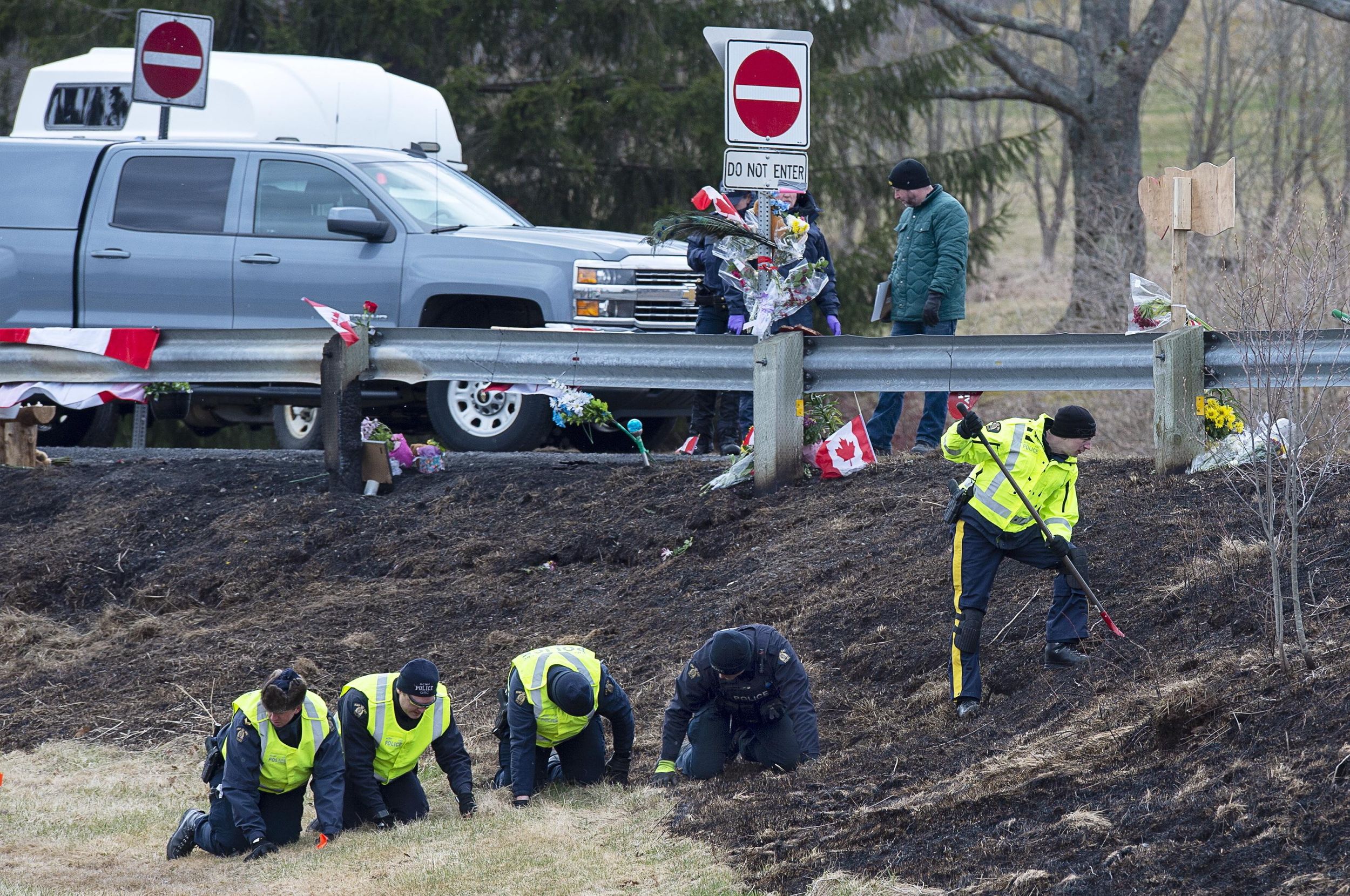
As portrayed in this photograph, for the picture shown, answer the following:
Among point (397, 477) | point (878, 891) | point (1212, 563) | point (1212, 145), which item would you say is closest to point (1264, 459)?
point (1212, 563)

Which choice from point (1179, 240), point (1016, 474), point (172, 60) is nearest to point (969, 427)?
point (1016, 474)

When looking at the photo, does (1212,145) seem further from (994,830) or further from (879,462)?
(994,830)

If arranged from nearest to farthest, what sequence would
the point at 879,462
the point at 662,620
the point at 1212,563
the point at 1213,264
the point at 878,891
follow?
1. the point at 878,891
2. the point at 1212,563
3. the point at 662,620
4. the point at 879,462
5. the point at 1213,264

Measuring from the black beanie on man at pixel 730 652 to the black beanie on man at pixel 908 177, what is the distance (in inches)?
148

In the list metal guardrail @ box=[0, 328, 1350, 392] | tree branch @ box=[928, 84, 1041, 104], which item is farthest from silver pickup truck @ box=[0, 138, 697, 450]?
tree branch @ box=[928, 84, 1041, 104]

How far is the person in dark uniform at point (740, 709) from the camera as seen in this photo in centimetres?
675

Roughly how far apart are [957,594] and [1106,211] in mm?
13784

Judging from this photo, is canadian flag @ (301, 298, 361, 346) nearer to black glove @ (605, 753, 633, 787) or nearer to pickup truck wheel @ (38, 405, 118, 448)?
pickup truck wheel @ (38, 405, 118, 448)

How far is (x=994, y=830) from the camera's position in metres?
5.27

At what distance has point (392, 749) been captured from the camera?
22.4 ft

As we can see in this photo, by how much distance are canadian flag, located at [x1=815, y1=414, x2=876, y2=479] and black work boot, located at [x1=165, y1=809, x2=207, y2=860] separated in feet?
13.3

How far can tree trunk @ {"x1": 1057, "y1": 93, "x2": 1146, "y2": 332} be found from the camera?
17.8 meters

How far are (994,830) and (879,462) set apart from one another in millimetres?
4189

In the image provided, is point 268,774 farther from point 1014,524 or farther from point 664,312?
point 664,312
